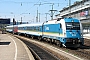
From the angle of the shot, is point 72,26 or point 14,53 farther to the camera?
point 72,26

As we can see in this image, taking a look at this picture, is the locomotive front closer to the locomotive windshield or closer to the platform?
the locomotive windshield

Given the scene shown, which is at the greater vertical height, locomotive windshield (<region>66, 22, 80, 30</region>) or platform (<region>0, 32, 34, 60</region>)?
locomotive windshield (<region>66, 22, 80, 30</region>)

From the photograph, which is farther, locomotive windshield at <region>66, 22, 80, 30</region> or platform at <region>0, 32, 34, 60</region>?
locomotive windshield at <region>66, 22, 80, 30</region>

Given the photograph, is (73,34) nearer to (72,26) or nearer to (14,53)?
(72,26)

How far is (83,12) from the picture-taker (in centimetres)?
8675

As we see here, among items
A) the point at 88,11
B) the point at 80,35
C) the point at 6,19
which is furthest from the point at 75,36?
the point at 6,19

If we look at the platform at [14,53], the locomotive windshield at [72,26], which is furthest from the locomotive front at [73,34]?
the platform at [14,53]

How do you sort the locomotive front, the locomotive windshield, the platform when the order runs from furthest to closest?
1. the locomotive windshield
2. the locomotive front
3. the platform

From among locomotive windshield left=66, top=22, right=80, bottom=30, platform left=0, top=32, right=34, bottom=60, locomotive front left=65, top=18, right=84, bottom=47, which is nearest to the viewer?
platform left=0, top=32, right=34, bottom=60

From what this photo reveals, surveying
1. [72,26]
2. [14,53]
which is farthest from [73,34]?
[14,53]

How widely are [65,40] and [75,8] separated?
7339cm

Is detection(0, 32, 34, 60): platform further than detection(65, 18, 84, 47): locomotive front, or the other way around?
detection(65, 18, 84, 47): locomotive front

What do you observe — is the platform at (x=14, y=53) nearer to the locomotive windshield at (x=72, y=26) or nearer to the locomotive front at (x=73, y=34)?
the locomotive front at (x=73, y=34)

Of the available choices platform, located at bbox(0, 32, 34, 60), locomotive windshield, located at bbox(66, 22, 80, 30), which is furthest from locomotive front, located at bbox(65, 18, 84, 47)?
platform, located at bbox(0, 32, 34, 60)
